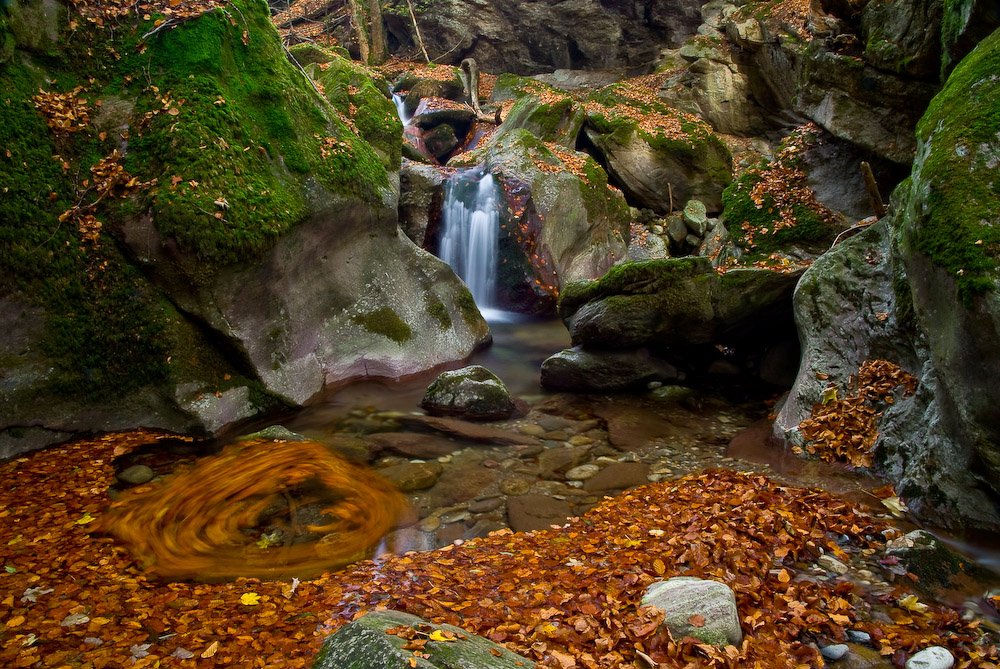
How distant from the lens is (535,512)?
17.0 feet

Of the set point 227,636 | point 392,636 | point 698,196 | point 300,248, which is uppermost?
point 698,196

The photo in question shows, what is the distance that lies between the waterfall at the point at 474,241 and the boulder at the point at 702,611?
1101 cm

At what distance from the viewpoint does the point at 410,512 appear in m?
5.14

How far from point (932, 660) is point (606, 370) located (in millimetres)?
5980

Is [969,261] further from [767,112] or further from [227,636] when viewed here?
[767,112]

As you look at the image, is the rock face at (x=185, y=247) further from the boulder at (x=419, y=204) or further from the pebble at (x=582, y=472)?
the boulder at (x=419, y=204)

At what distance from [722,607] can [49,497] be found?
5.44 meters

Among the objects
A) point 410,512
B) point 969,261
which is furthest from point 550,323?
point 969,261

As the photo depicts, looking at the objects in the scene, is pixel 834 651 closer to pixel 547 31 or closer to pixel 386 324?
pixel 386 324

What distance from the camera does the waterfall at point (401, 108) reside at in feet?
65.7

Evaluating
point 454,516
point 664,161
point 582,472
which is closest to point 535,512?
point 454,516

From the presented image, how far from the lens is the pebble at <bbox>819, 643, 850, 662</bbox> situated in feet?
9.82

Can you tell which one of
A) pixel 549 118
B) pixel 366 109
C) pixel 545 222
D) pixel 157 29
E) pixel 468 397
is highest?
pixel 549 118

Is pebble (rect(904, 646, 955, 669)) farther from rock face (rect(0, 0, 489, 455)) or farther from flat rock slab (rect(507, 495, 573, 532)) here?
rock face (rect(0, 0, 489, 455))
